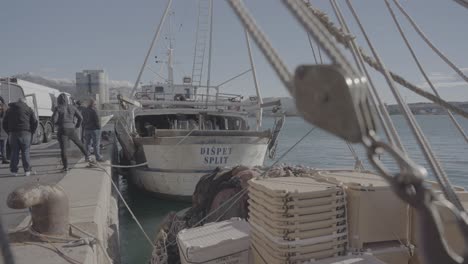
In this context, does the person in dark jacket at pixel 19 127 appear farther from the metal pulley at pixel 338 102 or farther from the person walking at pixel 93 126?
the metal pulley at pixel 338 102

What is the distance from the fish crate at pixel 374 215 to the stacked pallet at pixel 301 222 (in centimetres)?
9

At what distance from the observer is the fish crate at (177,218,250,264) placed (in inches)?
157

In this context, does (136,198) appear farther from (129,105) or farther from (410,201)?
(410,201)

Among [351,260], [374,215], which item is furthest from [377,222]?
[351,260]

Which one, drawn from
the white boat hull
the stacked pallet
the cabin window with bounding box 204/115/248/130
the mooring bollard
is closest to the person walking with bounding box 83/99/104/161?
the white boat hull

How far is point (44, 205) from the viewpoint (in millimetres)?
3564

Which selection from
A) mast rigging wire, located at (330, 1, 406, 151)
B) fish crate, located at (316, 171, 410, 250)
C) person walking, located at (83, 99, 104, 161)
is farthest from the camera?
person walking, located at (83, 99, 104, 161)

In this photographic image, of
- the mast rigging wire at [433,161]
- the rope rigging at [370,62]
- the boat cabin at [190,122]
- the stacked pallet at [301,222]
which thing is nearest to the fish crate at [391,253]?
the stacked pallet at [301,222]

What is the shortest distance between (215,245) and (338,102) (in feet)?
10.9

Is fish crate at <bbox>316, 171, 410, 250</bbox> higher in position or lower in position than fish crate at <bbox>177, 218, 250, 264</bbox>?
higher

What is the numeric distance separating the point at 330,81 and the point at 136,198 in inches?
482

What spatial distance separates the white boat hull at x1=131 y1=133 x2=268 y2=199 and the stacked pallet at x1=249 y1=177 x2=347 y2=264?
6691 mm

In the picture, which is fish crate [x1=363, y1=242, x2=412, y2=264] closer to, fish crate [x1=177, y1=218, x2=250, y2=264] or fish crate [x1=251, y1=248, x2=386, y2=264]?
fish crate [x1=251, y1=248, x2=386, y2=264]

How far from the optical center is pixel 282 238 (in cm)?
345
